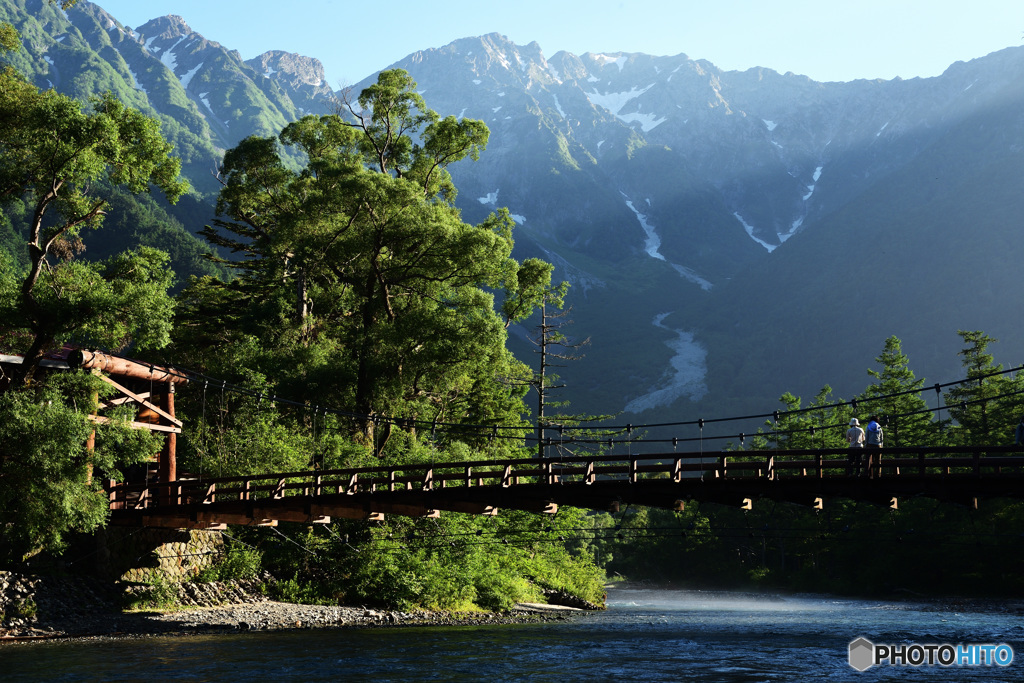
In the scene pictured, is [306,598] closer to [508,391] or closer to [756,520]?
[508,391]

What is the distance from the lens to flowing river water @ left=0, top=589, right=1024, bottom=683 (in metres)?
17.0

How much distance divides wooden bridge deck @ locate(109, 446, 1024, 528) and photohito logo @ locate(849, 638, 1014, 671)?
3757 millimetres

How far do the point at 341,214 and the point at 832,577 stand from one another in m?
46.9

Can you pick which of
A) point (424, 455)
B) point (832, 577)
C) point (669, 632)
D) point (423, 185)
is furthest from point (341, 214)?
point (832, 577)

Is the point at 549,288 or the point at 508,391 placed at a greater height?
the point at 549,288

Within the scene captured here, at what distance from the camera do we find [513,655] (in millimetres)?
20609

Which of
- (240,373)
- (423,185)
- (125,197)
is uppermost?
(125,197)

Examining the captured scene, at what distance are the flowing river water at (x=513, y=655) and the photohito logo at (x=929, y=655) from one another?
437 mm

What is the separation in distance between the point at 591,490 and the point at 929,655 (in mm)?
9856

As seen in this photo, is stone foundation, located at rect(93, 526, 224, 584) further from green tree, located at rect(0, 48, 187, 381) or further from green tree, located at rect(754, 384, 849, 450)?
green tree, located at rect(754, 384, 849, 450)

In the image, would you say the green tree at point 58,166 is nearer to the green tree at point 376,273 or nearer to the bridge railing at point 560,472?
the bridge railing at point 560,472

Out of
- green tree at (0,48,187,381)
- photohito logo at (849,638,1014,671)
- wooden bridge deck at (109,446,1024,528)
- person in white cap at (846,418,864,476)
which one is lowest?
photohito logo at (849,638,1014,671)

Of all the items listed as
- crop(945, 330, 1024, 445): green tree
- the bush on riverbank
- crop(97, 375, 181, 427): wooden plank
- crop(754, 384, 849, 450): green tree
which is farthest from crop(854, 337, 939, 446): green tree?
crop(97, 375, 181, 427): wooden plank

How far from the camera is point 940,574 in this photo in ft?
174
